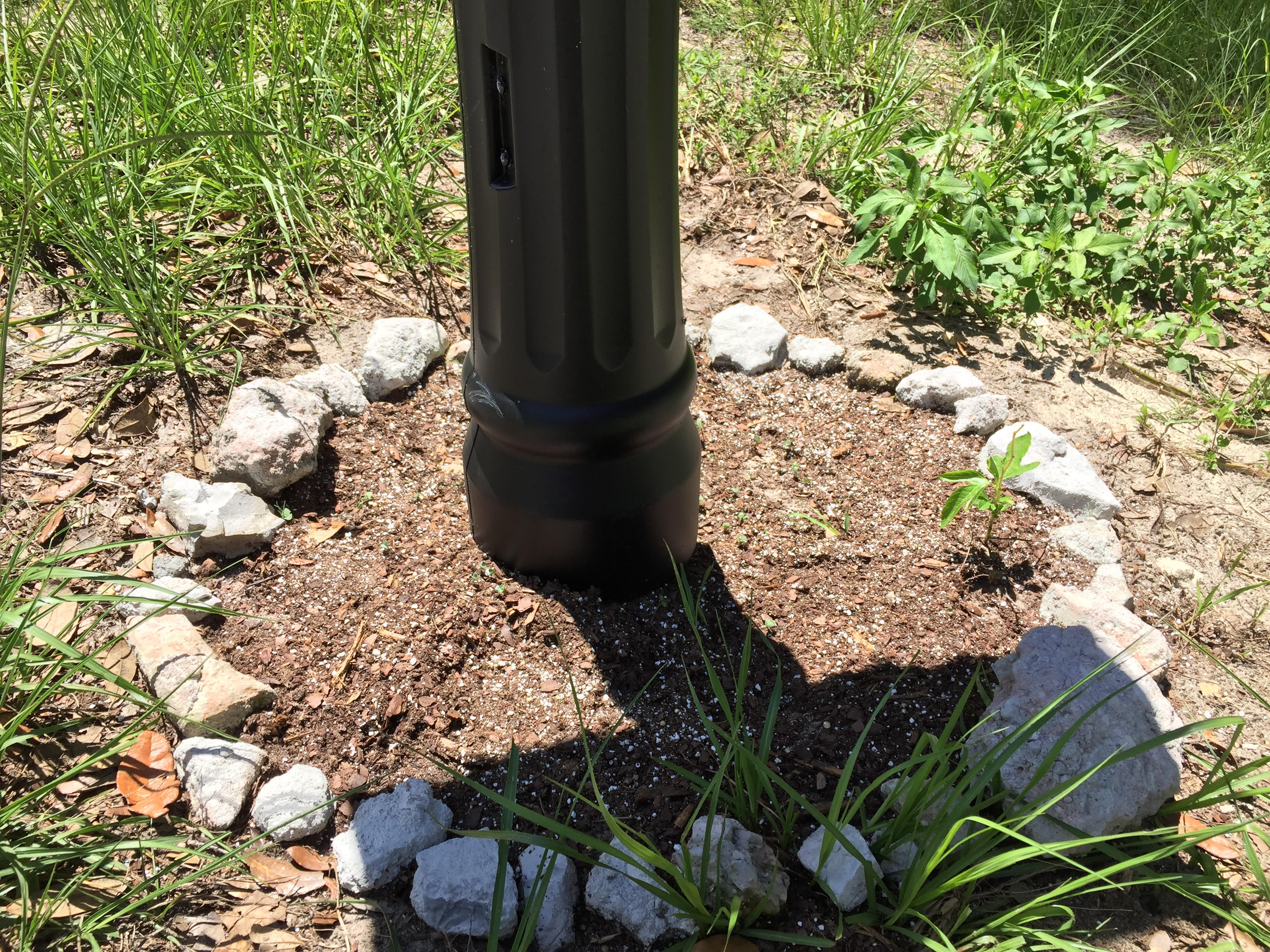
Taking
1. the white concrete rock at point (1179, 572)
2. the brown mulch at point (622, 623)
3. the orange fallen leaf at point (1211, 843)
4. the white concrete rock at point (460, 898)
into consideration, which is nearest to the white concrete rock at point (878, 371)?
the brown mulch at point (622, 623)

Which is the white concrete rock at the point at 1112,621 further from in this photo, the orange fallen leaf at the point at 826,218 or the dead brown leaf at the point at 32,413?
the dead brown leaf at the point at 32,413

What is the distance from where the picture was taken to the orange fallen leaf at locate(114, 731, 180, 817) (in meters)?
1.69

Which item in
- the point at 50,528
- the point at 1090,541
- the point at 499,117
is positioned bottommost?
the point at 1090,541

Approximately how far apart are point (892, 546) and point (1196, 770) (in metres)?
0.73

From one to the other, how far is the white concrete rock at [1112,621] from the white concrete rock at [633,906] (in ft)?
3.25

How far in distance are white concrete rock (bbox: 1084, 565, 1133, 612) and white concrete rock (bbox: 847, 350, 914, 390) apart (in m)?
0.73

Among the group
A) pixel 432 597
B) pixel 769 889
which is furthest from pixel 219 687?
pixel 769 889

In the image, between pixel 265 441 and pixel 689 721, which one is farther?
pixel 265 441

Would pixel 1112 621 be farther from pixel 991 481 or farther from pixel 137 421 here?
pixel 137 421

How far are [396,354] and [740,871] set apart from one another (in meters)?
1.55

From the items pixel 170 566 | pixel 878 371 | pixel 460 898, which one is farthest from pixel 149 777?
pixel 878 371

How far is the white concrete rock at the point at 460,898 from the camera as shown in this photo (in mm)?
1569

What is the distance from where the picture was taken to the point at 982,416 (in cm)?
250

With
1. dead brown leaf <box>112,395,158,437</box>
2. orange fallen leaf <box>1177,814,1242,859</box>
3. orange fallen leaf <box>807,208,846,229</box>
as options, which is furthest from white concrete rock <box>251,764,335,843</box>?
orange fallen leaf <box>807,208,846,229</box>
